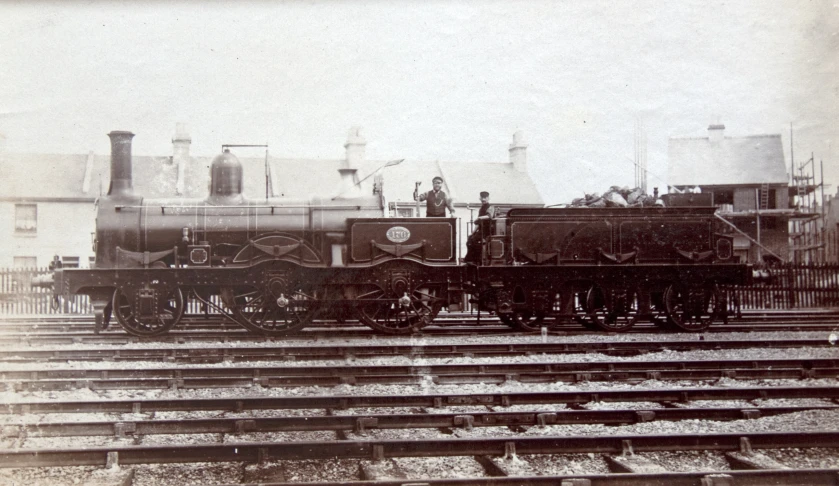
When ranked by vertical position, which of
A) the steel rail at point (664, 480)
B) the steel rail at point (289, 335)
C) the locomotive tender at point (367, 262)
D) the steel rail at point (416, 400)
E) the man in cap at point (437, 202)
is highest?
the man in cap at point (437, 202)

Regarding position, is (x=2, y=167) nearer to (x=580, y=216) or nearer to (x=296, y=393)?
(x=296, y=393)

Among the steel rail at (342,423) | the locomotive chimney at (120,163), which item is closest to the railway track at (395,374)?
the steel rail at (342,423)

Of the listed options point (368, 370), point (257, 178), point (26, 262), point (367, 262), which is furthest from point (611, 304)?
point (26, 262)

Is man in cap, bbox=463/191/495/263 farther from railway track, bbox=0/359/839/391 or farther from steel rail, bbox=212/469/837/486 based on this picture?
steel rail, bbox=212/469/837/486

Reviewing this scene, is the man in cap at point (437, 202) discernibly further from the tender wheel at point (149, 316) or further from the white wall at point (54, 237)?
the white wall at point (54, 237)

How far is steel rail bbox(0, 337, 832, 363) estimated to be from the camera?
30.3 ft

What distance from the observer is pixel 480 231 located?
1171cm

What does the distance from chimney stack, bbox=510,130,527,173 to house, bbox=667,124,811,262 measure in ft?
26.7

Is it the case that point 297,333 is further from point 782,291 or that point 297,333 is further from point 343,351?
point 782,291

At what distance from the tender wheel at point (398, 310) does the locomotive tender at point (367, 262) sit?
0.02m

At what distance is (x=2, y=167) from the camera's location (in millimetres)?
13391

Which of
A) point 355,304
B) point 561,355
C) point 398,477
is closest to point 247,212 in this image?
point 355,304

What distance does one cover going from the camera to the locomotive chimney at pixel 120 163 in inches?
425

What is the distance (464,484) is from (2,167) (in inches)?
509
